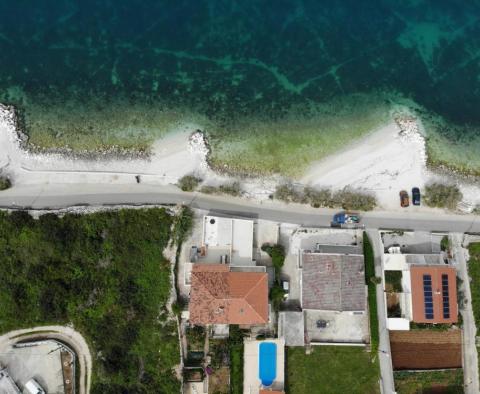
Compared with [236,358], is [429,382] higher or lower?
lower

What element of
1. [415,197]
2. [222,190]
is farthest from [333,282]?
[222,190]

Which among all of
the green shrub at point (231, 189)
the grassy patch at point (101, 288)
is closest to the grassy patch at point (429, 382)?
the grassy patch at point (101, 288)

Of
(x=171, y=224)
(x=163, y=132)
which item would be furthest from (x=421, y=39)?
(x=171, y=224)

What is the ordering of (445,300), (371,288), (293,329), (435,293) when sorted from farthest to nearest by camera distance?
(371,288), (293,329), (445,300), (435,293)

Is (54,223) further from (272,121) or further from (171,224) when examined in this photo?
(272,121)

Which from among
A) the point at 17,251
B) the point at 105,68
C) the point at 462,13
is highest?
the point at 462,13

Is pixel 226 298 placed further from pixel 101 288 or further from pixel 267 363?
pixel 101 288

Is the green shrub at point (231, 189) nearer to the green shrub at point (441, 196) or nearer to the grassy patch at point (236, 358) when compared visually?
the grassy patch at point (236, 358)
